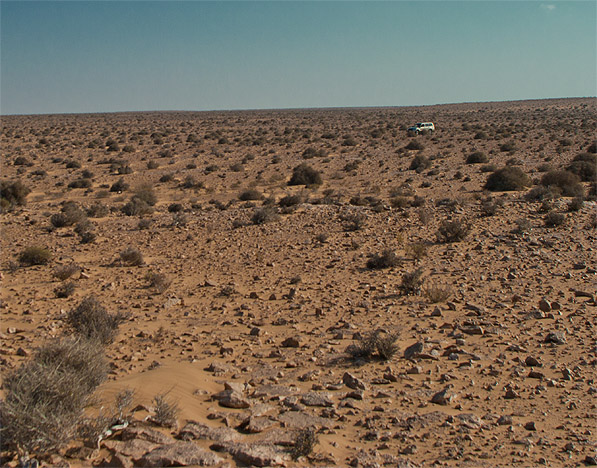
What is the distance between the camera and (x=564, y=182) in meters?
18.1

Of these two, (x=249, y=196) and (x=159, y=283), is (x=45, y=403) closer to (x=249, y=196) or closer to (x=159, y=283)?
(x=159, y=283)

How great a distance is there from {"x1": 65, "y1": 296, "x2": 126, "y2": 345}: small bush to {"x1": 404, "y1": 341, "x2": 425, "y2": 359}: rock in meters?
3.90

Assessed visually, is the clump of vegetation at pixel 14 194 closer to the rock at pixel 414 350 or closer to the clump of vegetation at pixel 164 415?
the clump of vegetation at pixel 164 415

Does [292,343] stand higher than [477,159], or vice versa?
[477,159]

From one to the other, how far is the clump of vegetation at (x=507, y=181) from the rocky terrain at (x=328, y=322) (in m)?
0.15

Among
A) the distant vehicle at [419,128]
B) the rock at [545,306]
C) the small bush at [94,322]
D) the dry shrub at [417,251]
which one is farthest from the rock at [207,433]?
the distant vehicle at [419,128]

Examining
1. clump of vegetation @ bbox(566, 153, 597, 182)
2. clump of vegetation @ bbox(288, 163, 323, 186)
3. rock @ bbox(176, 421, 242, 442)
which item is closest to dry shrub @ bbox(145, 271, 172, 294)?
rock @ bbox(176, 421, 242, 442)

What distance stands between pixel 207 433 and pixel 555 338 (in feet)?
15.6

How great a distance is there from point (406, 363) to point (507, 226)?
8342 mm

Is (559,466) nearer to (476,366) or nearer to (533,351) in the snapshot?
(476,366)

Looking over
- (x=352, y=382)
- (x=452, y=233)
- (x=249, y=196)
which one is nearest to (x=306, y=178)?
(x=249, y=196)

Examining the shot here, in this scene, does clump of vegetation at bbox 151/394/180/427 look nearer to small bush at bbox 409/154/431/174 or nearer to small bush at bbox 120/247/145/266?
small bush at bbox 120/247/145/266

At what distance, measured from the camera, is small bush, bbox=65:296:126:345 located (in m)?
6.61

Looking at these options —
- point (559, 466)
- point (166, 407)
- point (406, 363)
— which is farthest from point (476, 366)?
point (166, 407)
